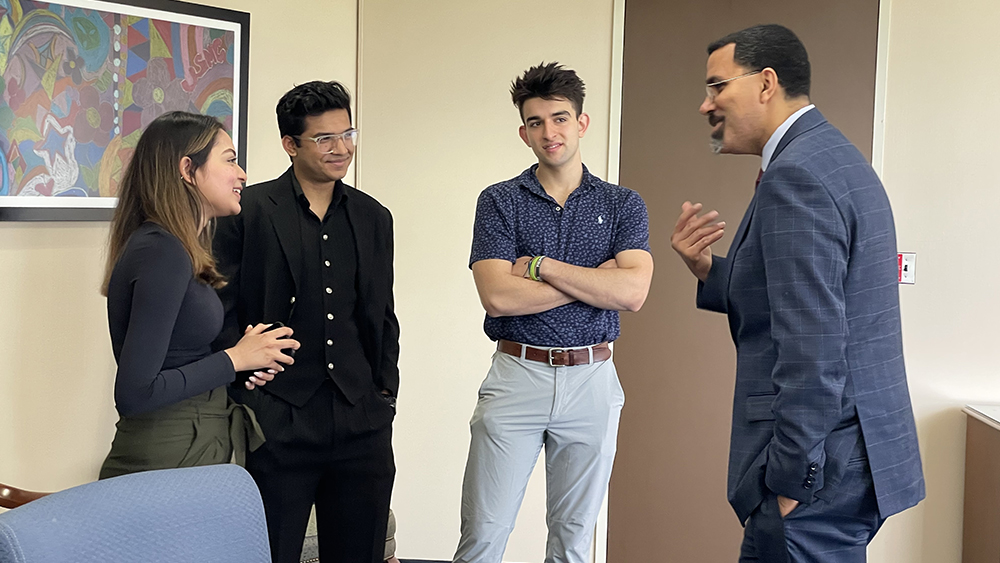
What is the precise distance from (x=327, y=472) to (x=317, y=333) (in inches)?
14.8

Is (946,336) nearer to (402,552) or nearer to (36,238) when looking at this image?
(402,552)

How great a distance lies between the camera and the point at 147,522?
1227mm

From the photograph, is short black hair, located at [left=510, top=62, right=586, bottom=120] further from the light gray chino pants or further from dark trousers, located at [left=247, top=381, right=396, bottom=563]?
dark trousers, located at [left=247, top=381, right=396, bottom=563]

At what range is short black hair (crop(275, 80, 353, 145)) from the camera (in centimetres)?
227

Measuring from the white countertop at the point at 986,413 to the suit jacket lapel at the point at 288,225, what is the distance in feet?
7.80

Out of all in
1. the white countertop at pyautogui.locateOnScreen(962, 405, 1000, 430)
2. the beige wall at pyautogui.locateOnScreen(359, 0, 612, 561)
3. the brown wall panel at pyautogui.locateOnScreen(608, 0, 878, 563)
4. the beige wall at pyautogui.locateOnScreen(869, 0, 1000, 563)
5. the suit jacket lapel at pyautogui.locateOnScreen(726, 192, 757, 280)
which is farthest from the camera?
the beige wall at pyautogui.locateOnScreen(359, 0, 612, 561)

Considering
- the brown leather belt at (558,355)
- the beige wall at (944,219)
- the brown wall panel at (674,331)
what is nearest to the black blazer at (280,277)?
the brown leather belt at (558,355)

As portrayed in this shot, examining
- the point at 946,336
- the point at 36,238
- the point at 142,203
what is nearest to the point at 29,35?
the point at 36,238

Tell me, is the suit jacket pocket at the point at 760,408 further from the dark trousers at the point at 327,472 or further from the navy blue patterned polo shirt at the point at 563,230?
the dark trousers at the point at 327,472

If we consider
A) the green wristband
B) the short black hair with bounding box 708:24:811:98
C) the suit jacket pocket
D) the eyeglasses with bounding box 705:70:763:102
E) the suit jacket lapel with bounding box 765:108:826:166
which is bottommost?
the suit jacket pocket

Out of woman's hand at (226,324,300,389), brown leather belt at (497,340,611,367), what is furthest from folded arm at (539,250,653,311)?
woman's hand at (226,324,300,389)

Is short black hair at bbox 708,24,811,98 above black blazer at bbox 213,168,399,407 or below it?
above

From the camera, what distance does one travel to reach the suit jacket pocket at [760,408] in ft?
5.38

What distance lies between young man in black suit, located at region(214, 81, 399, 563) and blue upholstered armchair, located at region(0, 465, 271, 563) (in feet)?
2.68
